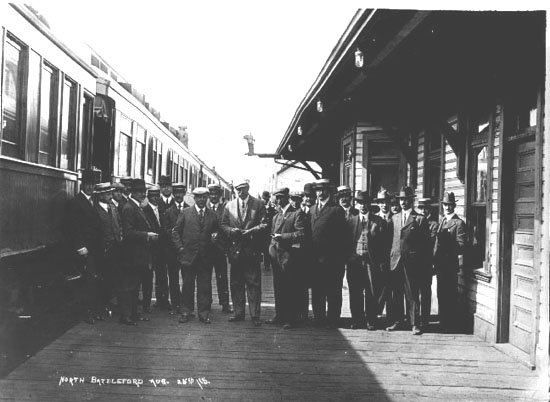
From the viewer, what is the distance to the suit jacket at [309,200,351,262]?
6465mm

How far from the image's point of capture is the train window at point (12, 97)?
4.55 m

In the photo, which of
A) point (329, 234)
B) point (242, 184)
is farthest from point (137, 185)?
point (329, 234)

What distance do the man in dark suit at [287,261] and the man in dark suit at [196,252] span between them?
30.0 inches

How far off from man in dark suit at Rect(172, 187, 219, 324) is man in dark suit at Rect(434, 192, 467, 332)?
2.62m

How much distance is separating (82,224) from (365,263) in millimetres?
3176

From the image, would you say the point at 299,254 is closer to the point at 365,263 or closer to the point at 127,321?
the point at 365,263

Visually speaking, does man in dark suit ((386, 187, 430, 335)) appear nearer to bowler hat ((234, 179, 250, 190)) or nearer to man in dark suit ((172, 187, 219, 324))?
bowler hat ((234, 179, 250, 190))

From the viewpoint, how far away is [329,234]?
6.47 metres

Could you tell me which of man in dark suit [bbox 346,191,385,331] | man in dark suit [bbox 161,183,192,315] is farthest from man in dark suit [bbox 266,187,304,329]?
man in dark suit [bbox 161,183,192,315]

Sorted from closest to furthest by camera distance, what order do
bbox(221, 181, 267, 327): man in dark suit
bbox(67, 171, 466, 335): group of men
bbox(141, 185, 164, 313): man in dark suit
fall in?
1. bbox(67, 171, 466, 335): group of men
2. bbox(221, 181, 267, 327): man in dark suit
3. bbox(141, 185, 164, 313): man in dark suit

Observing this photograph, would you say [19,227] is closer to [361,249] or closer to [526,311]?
[361,249]

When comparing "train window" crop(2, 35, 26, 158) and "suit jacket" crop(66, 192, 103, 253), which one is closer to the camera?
"train window" crop(2, 35, 26, 158)

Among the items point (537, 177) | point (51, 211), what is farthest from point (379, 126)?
point (51, 211)

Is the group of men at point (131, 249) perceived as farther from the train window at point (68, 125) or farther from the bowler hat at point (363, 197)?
the bowler hat at point (363, 197)
